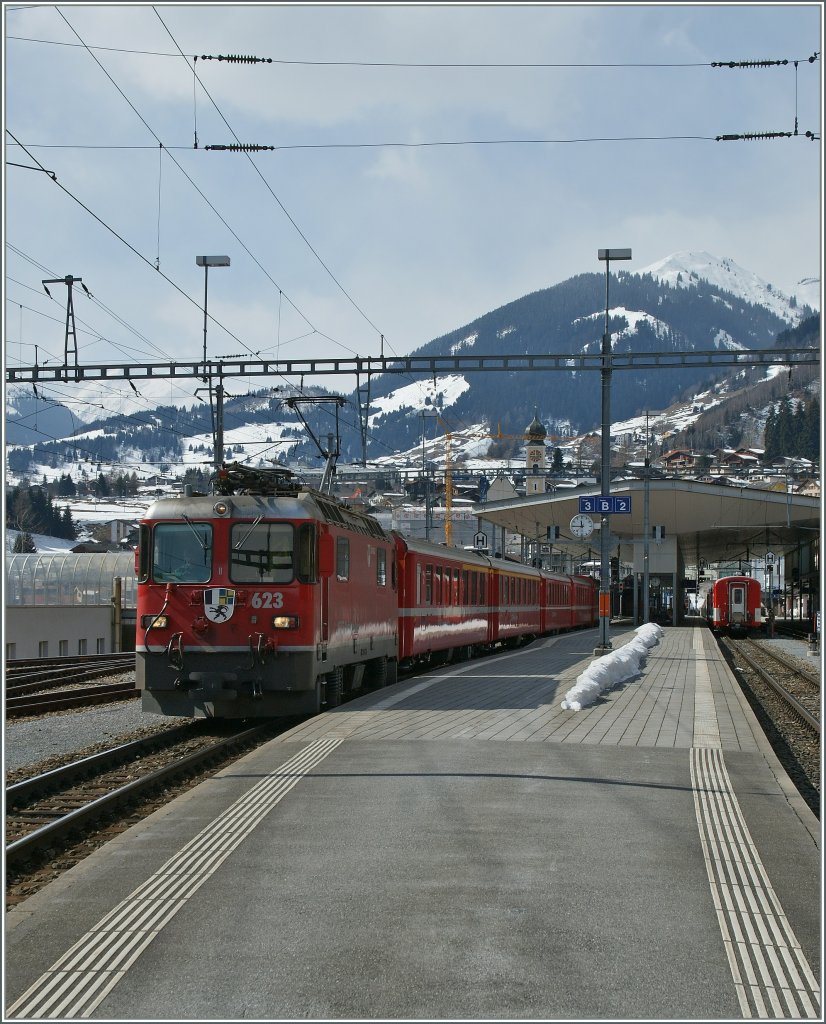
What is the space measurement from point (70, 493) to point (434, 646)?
403ft

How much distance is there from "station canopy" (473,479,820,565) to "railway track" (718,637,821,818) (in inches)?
711

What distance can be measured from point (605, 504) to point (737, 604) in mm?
32807

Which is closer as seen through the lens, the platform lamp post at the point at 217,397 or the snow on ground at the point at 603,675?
the snow on ground at the point at 603,675

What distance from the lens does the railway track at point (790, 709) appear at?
13.3 metres

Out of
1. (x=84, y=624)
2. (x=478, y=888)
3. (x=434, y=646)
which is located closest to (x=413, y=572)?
(x=434, y=646)

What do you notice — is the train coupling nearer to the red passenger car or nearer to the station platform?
the station platform

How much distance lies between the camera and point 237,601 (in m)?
14.1

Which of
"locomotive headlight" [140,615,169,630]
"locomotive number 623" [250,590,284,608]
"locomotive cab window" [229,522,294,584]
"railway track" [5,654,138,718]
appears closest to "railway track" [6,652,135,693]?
"railway track" [5,654,138,718]

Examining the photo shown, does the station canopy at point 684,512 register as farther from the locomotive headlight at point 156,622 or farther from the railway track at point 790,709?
the locomotive headlight at point 156,622

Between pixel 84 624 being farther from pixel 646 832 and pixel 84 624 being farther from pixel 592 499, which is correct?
pixel 646 832

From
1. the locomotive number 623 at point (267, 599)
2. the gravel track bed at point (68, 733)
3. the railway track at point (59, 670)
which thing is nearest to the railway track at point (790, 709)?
the locomotive number 623 at point (267, 599)

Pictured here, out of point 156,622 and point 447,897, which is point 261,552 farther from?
point 447,897

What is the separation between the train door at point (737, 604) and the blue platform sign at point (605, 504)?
A: 32.3 m

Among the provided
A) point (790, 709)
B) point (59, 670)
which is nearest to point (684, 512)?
point (790, 709)
